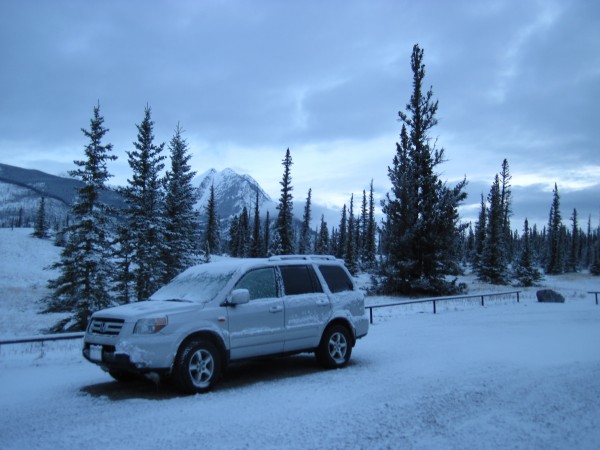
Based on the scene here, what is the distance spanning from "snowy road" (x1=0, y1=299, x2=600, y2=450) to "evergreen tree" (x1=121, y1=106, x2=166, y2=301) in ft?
59.4

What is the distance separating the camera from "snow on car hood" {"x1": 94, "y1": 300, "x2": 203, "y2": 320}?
6.94m

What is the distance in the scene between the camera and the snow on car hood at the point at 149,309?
22.8 ft

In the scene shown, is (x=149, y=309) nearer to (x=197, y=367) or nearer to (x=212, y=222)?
(x=197, y=367)

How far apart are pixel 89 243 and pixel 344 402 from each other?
22680mm

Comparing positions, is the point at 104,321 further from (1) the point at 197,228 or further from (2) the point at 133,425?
(1) the point at 197,228

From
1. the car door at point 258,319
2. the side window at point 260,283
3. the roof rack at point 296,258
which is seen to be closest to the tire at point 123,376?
the car door at point 258,319

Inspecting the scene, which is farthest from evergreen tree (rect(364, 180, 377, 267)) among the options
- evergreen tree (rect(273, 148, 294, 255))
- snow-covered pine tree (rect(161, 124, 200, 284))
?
snow-covered pine tree (rect(161, 124, 200, 284))

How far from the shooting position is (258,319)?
311 inches

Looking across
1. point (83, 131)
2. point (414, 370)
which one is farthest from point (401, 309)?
point (83, 131)

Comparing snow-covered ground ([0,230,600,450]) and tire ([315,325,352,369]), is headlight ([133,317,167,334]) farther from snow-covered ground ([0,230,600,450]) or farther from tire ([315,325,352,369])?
tire ([315,325,352,369])

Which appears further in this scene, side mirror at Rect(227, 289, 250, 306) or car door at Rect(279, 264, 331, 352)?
car door at Rect(279, 264, 331, 352)

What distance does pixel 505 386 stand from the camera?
731 centimetres

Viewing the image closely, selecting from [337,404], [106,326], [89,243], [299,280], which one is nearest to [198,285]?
[106,326]

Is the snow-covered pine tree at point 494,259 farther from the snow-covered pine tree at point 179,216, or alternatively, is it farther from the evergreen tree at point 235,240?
the evergreen tree at point 235,240
